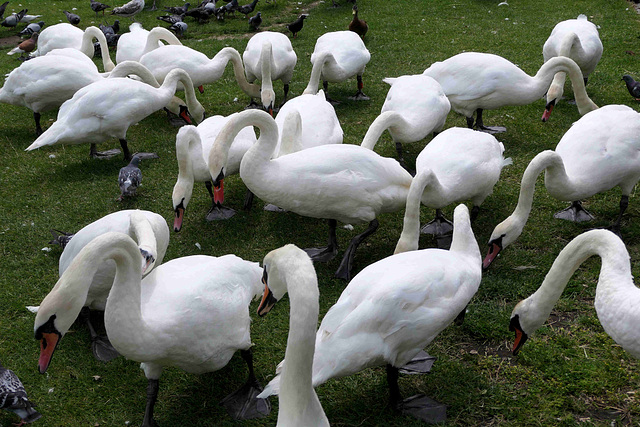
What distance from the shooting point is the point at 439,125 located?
7.40 meters

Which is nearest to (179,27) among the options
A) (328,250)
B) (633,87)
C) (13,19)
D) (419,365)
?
(13,19)

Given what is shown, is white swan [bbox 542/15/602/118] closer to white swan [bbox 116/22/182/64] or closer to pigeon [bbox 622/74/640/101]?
pigeon [bbox 622/74/640/101]

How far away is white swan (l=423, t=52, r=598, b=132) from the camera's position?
752 centimetres

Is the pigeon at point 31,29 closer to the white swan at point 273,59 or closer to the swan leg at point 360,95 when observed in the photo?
the white swan at point 273,59

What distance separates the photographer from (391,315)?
3801 millimetres

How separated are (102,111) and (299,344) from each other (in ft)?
18.1

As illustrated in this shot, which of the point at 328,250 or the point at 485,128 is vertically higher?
the point at 485,128

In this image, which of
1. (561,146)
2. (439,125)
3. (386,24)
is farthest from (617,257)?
(386,24)

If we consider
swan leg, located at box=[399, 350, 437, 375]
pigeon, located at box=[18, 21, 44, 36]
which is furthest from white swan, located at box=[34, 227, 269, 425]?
pigeon, located at box=[18, 21, 44, 36]

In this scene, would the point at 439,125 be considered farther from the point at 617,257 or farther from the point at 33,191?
the point at 33,191

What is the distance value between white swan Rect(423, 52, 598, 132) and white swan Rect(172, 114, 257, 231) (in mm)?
Answer: 2779

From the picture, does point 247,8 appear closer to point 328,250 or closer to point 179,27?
point 179,27

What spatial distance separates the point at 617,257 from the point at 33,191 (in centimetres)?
641

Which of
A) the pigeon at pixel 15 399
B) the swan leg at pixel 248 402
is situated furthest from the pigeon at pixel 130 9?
the swan leg at pixel 248 402
